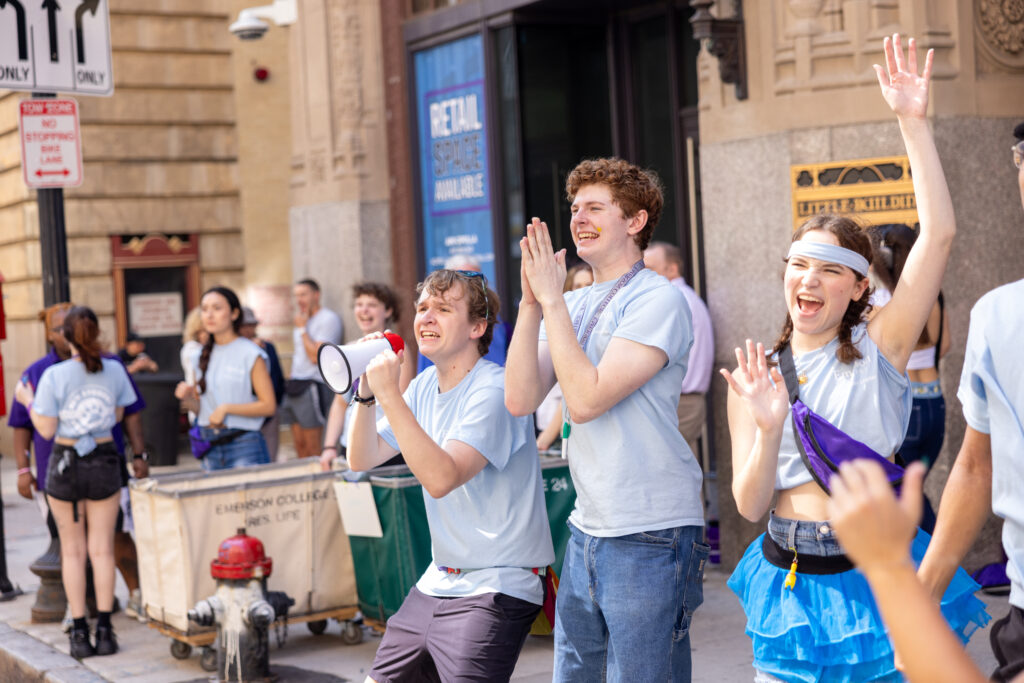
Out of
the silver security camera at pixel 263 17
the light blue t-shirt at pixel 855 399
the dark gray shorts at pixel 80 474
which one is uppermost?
the silver security camera at pixel 263 17

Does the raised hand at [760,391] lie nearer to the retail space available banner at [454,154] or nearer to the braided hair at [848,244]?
the braided hair at [848,244]

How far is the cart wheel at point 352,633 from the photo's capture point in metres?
6.66

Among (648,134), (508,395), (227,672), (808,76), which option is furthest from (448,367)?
(648,134)

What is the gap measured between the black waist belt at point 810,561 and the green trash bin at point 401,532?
270 centimetres

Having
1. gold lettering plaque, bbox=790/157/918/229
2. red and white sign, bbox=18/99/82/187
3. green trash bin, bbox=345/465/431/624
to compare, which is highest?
red and white sign, bbox=18/99/82/187

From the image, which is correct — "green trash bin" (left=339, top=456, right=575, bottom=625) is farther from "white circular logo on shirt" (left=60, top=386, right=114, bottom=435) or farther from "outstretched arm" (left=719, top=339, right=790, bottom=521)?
"outstretched arm" (left=719, top=339, right=790, bottom=521)

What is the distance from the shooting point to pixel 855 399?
3320 mm

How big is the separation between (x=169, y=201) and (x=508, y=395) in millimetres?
13582

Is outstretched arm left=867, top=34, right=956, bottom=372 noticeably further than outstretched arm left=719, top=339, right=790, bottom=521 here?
Yes

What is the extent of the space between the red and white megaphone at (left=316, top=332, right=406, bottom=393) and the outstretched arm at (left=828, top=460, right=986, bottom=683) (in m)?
2.19

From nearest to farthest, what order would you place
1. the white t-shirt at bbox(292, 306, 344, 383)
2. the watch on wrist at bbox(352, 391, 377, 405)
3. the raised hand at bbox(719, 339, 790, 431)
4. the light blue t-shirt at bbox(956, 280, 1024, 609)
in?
the light blue t-shirt at bbox(956, 280, 1024, 609) → the raised hand at bbox(719, 339, 790, 431) → the watch on wrist at bbox(352, 391, 377, 405) → the white t-shirt at bbox(292, 306, 344, 383)

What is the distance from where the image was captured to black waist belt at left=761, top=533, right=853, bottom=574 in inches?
129

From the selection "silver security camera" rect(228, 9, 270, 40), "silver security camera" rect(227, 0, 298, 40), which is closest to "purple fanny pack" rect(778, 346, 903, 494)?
"silver security camera" rect(227, 0, 298, 40)

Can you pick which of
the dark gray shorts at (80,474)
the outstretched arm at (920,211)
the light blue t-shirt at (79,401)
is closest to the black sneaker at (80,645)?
the dark gray shorts at (80,474)
